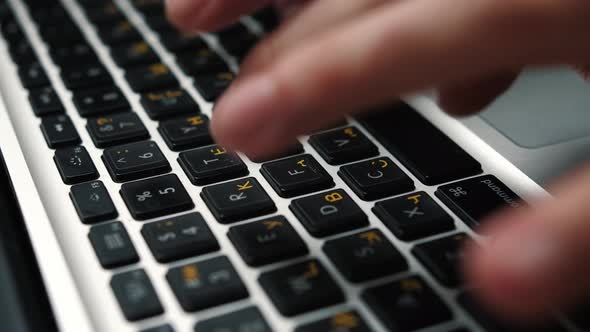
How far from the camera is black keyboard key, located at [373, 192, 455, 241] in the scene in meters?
0.36

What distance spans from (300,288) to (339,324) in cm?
2

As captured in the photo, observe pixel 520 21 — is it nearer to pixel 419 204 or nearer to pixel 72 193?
pixel 419 204

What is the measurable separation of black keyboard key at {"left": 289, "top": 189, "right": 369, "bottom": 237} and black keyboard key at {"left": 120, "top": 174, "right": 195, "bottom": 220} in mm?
57

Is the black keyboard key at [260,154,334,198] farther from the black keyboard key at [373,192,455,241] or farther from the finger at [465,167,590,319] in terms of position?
the finger at [465,167,590,319]

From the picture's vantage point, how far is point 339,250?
34cm

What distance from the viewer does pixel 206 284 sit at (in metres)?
0.32

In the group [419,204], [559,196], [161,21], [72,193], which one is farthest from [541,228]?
[161,21]

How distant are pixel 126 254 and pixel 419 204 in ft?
0.47

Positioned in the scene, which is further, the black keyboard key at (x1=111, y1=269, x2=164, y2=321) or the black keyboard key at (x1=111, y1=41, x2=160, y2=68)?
the black keyboard key at (x1=111, y1=41, x2=160, y2=68)

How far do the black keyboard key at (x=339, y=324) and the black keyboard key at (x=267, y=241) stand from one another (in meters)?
0.04

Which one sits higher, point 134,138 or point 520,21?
point 134,138

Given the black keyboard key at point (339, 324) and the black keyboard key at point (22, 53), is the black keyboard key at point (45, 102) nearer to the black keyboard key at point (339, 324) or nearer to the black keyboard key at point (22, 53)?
the black keyboard key at point (22, 53)

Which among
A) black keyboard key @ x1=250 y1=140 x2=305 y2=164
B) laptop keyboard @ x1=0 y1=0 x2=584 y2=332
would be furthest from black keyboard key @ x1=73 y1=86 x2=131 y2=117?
black keyboard key @ x1=250 y1=140 x2=305 y2=164

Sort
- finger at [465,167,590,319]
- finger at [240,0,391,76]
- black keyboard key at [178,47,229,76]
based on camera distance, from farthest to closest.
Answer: black keyboard key at [178,47,229,76] → finger at [240,0,391,76] → finger at [465,167,590,319]
